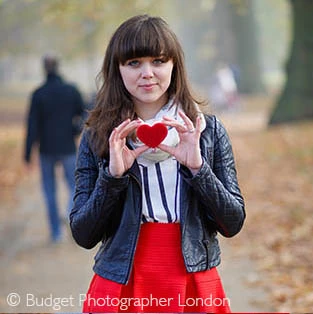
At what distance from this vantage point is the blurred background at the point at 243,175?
658cm

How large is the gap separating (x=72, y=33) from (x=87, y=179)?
99.6 ft

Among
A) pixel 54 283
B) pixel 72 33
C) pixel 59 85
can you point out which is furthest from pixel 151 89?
pixel 72 33

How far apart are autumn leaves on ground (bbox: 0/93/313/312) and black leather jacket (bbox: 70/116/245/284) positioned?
9.88 ft

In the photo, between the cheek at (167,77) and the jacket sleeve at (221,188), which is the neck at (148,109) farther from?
the jacket sleeve at (221,188)

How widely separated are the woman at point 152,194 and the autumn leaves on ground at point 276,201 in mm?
3023

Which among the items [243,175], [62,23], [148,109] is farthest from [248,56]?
[148,109]

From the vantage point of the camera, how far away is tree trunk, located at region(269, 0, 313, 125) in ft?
59.3

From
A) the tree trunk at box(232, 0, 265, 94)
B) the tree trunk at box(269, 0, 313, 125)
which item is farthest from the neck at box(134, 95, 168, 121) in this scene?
the tree trunk at box(232, 0, 265, 94)

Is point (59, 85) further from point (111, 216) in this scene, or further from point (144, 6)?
point (144, 6)

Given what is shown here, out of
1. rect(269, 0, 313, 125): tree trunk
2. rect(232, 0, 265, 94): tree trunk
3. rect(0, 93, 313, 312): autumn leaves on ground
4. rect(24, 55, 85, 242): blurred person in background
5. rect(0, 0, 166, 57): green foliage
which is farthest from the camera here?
rect(232, 0, 265, 94): tree trunk

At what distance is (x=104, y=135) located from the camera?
2758 mm

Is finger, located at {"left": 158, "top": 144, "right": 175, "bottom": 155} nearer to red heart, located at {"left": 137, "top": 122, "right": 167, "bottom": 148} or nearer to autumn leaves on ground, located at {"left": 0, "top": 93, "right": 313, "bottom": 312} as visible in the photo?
red heart, located at {"left": 137, "top": 122, "right": 167, "bottom": 148}

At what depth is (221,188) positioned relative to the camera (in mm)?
2678

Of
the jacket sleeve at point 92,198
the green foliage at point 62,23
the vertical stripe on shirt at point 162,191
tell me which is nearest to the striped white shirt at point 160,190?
the vertical stripe on shirt at point 162,191
